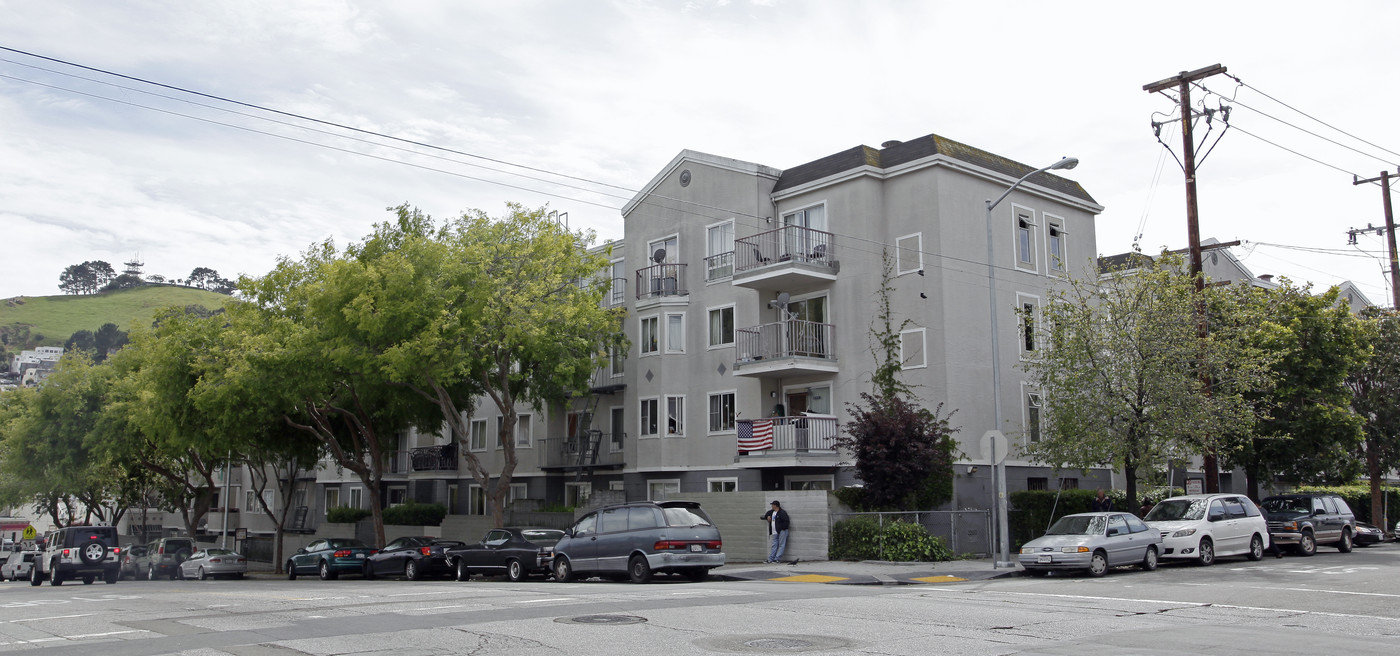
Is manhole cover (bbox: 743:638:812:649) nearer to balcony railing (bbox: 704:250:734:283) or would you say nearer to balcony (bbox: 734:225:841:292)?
balcony (bbox: 734:225:841:292)

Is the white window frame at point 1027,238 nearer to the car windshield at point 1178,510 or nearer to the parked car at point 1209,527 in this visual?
the car windshield at point 1178,510

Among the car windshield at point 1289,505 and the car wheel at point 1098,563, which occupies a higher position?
the car windshield at point 1289,505

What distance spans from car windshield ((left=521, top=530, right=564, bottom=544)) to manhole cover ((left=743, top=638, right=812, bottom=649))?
569 inches

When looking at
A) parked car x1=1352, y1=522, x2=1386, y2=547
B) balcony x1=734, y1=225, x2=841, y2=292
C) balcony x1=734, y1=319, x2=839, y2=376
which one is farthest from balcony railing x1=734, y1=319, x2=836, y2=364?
parked car x1=1352, y1=522, x2=1386, y2=547

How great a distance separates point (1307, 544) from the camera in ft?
86.1

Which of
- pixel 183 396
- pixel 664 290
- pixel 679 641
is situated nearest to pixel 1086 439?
pixel 664 290

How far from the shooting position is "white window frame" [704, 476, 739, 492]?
3209 cm

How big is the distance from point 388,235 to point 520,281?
6.02m

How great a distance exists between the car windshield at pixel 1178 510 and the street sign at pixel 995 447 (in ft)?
15.2

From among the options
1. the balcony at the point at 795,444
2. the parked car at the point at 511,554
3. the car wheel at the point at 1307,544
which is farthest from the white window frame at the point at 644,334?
the car wheel at the point at 1307,544

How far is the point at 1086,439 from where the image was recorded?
2556cm

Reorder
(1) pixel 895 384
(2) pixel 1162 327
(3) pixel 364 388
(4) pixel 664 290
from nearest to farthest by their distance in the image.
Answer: (2) pixel 1162 327 < (1) pixel 895 384 < (3) pixel 364 388 < (4) pixel 664 290

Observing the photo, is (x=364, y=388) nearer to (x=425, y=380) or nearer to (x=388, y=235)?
(x=425, y=380)

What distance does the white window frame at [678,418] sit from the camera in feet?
112
